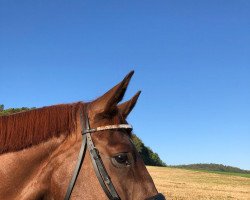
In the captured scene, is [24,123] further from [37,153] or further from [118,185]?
[118,185]

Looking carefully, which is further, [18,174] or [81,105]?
[81,105]

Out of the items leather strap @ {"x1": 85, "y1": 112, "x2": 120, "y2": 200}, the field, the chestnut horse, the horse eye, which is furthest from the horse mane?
the field

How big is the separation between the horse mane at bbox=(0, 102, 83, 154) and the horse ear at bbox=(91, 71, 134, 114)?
10.4 inches

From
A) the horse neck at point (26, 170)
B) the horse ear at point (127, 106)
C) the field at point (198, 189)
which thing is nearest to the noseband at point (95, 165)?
the horse neck at point (26, 170)

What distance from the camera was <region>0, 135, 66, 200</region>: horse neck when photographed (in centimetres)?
393

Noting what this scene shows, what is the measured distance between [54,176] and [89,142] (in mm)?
467

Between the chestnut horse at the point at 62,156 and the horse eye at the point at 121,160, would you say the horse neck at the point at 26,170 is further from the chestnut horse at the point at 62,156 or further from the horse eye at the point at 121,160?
the horse eye at the point at 121,160

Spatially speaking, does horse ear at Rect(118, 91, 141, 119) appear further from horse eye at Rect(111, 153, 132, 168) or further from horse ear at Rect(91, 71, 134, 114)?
horse eye at Rect(111, 153, 132, 168)

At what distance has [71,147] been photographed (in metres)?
4.03

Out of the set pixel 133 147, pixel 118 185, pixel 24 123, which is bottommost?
pixel 118 185

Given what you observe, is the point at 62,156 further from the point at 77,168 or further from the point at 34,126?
the point at 34,126

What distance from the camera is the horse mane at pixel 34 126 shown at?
13.1 ft

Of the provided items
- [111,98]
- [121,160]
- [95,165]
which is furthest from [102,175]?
[111,98]

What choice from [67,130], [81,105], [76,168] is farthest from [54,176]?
[81,105]
